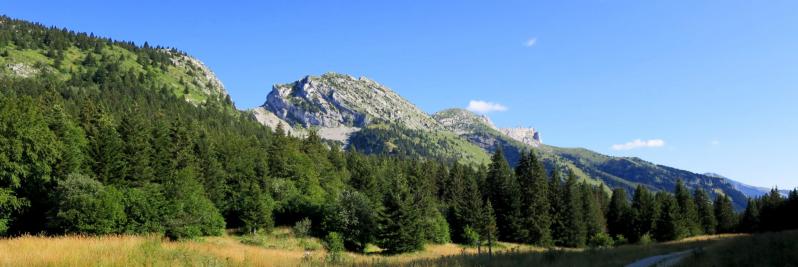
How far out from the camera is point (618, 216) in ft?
328

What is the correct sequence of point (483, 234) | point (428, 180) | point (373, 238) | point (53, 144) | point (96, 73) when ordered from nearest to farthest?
1. point (53, 144)
2. point (373, 238)
3. point (483, 234)
4. point (428, 180)
5. point (96, 73)

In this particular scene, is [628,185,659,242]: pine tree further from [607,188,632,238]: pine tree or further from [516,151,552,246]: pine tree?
[516,151,552,246]: pine tree

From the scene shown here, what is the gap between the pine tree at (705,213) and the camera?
98431mm

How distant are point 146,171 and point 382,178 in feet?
172

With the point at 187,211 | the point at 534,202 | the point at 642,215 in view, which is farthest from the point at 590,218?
the point at 187,211

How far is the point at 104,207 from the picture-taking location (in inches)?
1614

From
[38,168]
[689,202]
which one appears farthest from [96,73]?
[689,202]

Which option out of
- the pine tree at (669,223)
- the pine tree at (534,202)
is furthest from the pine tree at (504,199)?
the pine tree at (669,223)

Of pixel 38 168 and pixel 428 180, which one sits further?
pixel 428 180

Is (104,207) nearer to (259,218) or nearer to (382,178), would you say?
(259,218)

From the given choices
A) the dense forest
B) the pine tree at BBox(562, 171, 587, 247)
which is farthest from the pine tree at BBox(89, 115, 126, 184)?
the pine tree at BBox(562, 171, 587, 247)

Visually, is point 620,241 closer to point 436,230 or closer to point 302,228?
point 436,230

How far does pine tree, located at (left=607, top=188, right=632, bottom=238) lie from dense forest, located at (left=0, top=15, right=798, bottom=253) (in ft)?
0.82

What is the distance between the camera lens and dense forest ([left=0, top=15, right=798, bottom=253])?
137ft
